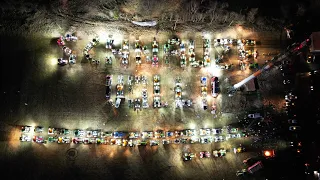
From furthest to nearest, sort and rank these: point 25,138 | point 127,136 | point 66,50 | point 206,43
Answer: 1. point 206,43
2. point 66,50
3. point 127,136
4. point 25,138

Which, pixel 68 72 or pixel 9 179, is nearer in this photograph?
pixel 9 179

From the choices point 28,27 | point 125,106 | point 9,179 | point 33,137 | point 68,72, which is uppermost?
point 28,27

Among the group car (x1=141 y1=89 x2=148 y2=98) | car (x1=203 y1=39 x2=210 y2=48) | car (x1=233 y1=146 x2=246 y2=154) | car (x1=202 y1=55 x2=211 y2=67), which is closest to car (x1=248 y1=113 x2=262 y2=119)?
car (x1=233 y1=146 x2=246 y2=154)

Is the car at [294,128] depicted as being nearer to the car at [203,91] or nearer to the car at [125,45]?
the car at [203,91]

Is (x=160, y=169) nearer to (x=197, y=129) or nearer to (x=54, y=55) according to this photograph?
(x=197, y=129)

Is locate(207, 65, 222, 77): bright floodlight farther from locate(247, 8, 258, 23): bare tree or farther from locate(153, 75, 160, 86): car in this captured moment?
locate(247, 8, 258, 23): bare tree

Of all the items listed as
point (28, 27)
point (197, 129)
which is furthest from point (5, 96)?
point (197, 129)

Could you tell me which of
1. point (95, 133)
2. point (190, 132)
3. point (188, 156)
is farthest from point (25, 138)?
point (190, 132)

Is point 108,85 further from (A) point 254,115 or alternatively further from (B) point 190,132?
(A) point 254,115
